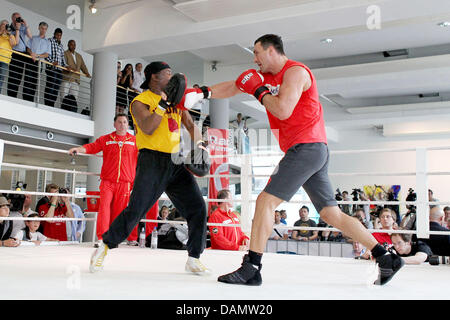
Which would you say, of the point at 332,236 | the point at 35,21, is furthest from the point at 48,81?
the point at 332,236

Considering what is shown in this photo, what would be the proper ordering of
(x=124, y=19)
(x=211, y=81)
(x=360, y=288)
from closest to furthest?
(x=360, y=288), (x=124, y=19), (x=211, y=81)

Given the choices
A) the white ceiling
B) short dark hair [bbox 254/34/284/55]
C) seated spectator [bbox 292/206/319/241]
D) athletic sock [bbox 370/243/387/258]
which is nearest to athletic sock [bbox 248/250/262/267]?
athletic sock [bbox 370/243/387/258]

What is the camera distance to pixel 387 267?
2.12m

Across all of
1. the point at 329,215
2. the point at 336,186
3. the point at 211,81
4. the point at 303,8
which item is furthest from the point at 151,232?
the point at 336,186

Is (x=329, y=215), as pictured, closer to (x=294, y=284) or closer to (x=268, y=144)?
(x=294, y=284)

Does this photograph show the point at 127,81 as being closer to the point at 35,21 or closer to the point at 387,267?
the point at 35,21

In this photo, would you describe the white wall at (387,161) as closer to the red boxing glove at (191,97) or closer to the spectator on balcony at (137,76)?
the spectator on balcony at (137,76)

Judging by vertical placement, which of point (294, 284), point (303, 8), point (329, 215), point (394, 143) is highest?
point (303, 8)

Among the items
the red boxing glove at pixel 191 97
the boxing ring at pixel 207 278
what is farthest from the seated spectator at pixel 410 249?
the red boxing glove at pixel 191 97

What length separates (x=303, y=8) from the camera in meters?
6.34

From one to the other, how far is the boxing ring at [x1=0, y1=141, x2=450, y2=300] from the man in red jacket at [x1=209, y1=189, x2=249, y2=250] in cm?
61

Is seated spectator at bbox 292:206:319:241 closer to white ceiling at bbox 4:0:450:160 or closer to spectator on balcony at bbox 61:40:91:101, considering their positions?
white ceiling at bbox 4:0:450:160

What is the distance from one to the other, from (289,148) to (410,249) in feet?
5.67
